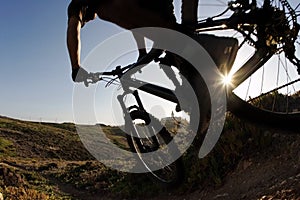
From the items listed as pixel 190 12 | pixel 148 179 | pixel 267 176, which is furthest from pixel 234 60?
pixel 148 179

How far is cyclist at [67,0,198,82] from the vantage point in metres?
2.44

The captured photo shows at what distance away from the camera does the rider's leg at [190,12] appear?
8.61 feet

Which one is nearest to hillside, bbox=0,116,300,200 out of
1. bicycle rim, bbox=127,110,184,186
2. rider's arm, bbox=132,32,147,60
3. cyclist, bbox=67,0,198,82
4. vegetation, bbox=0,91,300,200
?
vegetation, bbox=0,91,300,200

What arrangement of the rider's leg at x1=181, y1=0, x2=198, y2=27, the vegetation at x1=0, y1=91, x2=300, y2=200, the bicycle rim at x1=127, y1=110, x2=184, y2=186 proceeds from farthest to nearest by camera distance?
the vegetation at x1=0, y1=91, x2=300, y2=200, the bicycle rim at x1=127, y1=110, x2=184, y2=186, the rider's leg at x1=181, y1=0, x2=198, y2=27

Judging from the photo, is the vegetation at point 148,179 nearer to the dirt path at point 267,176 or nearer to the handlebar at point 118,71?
the dirt path at point 267,176

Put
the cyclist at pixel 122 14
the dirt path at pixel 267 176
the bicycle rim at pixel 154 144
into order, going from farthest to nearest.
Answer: the bicycle rim at pixel 154 144 → the dirt path at pixel 267 176 → the cyclist at pixel 122 14

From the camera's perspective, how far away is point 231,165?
7.35 metres

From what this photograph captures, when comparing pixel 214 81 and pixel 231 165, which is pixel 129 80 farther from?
pixel 231 165

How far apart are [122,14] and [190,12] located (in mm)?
526

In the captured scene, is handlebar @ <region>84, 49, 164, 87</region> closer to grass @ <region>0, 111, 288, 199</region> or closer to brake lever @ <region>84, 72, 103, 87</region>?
brake lever @ <region>84, 72, 103, 87</region>

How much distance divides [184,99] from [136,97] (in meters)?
3.29

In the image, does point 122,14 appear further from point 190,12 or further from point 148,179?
point 148,179

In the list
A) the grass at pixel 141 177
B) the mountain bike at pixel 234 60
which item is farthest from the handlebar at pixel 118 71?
the grass at pixel 141 177

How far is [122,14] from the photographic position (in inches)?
96.5
